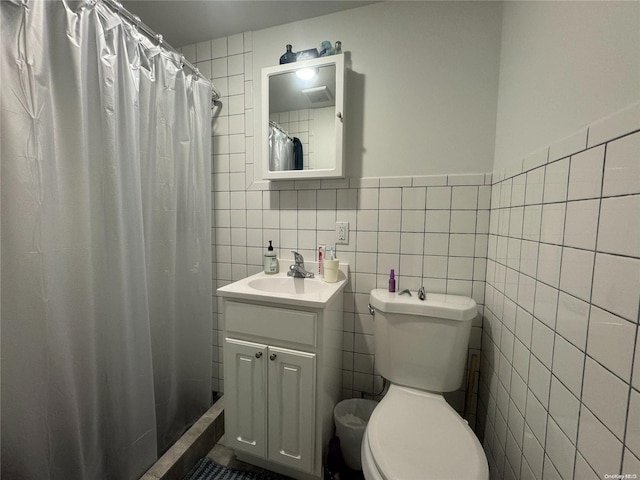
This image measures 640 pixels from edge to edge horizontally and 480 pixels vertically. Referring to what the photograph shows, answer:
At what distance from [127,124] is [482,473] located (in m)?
1.65

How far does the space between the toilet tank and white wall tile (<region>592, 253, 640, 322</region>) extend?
0.58 meters

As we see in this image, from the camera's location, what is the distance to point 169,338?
1.30m

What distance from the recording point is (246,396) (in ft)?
3.81

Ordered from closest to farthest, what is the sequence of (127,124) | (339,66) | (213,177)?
(127,124), (339,66), (213,177)

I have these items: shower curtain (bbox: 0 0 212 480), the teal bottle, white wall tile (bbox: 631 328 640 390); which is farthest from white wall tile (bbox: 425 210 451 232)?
shower curtain (bbox: 0 0 212 480)

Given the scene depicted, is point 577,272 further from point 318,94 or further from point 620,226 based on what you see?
point 318,94

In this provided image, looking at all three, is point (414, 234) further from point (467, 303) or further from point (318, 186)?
A: point (318, 186)

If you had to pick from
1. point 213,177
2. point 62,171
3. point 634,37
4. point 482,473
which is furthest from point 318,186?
point 482,473

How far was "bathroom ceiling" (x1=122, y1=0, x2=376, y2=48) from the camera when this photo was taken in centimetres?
130

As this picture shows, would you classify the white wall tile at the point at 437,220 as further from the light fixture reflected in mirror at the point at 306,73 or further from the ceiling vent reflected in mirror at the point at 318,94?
the light fixture reflected in mirror at the point at 306,73

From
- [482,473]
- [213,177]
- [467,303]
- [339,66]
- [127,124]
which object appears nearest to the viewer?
[482,473]

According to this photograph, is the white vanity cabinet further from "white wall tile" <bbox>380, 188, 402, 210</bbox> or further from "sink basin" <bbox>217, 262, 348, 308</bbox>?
"white wall tile" <bbox>380, 188, 402, 210</bbox>

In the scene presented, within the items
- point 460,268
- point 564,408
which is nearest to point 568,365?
point 564,408

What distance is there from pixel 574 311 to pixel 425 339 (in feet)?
1.97
